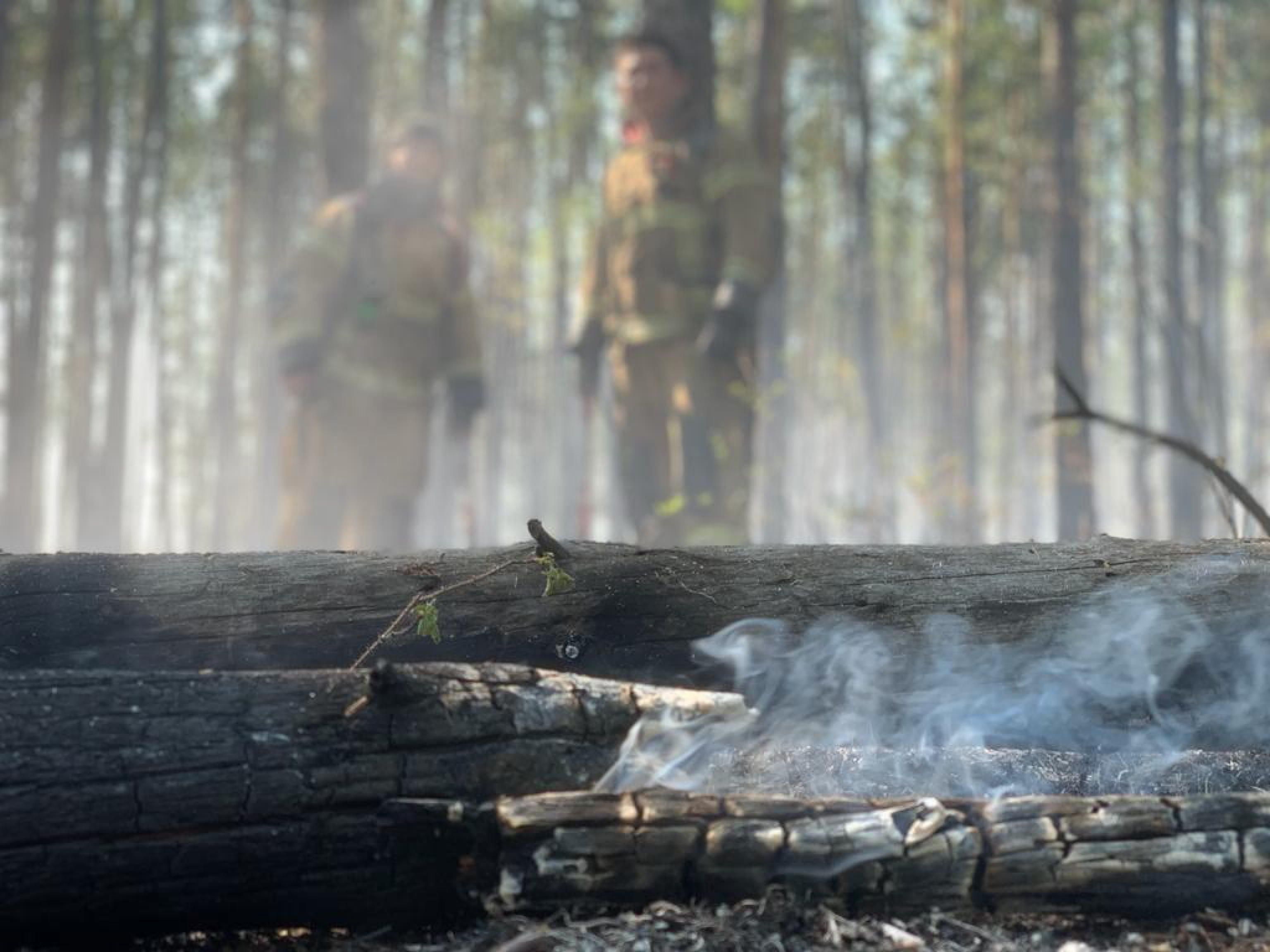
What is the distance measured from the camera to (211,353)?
39.5 m

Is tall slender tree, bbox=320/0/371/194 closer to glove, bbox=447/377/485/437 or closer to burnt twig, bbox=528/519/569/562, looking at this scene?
glove, bbox=447/377/485/437

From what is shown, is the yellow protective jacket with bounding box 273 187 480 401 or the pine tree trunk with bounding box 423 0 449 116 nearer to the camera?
the yellow protective jacket with bounding box 273 187 480 401

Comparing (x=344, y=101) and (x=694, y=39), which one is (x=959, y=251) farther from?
(x=694, y=39)

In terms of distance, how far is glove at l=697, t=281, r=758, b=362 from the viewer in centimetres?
623

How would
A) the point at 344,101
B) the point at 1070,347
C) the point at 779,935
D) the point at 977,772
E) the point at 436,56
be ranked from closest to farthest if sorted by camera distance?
the point at 779,935 → the point at 977,772 → the point at 1070,347 → the point at 344,101 → the point at 436,56

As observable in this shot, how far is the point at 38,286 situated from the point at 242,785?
14.2m

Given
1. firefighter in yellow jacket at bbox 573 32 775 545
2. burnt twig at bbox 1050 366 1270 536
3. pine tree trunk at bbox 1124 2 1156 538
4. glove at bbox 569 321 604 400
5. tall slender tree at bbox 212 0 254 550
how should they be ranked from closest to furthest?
1. burnt twig at bbox 1050 366 1270 536
2. firefighter in yellow jacket at bbox 573 32 775 545
3. glove at bbox 569 321 604 400
4. pine tree trunk at bbox 1124 2 1156 538
5. tall slender tree at bbox 212 0 254 550

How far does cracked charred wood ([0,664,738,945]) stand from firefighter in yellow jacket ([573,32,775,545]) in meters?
4.44

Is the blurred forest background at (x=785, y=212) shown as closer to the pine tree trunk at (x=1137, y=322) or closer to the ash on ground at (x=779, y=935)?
the pine tree trunk at (x=1137, y=322)

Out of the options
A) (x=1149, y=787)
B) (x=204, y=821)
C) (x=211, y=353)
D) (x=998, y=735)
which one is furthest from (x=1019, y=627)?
(x=211, y=353)

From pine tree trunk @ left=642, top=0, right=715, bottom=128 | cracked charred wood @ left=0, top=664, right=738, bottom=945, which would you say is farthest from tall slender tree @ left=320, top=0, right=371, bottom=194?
cracked charred wood @ left=0, top=664, right=738, bottom=945

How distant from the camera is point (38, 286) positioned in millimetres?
14109

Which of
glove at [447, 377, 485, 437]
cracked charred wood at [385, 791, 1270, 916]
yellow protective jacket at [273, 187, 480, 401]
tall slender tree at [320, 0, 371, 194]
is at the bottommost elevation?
cracked charred wood at [385, 791, 1270, 916]

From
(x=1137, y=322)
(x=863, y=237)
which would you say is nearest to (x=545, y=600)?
(x=863, y=237)
